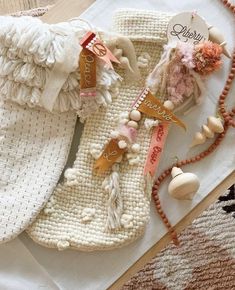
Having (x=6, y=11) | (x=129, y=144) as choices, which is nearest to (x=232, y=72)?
(x=129, y=144)

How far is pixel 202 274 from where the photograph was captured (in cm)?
121

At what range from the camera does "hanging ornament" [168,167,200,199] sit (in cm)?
86

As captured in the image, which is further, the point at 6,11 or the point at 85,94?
the point at 6,11

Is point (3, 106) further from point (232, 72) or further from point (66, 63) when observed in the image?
point (232, 72)

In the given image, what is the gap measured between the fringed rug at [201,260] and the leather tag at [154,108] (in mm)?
416

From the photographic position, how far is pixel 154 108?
877mm

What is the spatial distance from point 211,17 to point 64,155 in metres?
0.35

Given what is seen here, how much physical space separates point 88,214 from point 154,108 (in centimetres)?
20

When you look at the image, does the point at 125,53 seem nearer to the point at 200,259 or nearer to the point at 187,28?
the point at 187,28

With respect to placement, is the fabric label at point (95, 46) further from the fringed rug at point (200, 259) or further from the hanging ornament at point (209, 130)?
the fringed rug at point (200, 259)

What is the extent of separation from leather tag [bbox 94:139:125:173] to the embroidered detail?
7 cm

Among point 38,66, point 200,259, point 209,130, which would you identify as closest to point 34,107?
point 38,66

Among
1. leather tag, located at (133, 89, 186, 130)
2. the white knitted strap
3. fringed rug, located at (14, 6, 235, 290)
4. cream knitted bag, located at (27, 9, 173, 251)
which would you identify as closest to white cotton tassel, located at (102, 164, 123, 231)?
cream knitted bag, located at (27, 9, 173, 251)

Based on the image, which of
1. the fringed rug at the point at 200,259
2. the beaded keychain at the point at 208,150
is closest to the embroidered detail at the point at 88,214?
the beaded keychain at the point at 208,150
